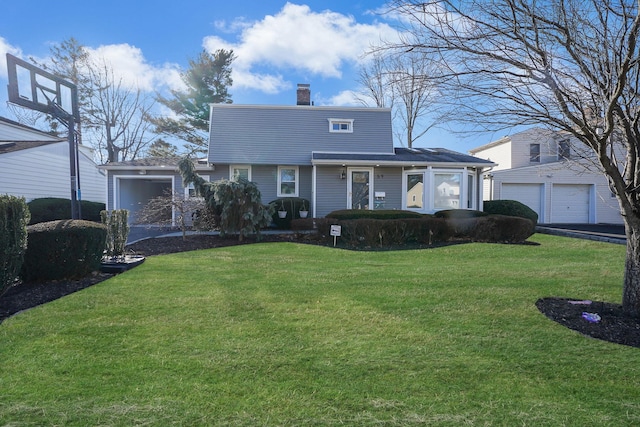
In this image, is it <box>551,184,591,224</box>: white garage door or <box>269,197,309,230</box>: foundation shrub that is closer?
<box>269,197,309,230</box>: foundation shrub

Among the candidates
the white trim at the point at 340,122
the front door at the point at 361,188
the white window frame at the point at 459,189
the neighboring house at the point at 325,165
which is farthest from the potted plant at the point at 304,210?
the white window frame at the point at 459,189

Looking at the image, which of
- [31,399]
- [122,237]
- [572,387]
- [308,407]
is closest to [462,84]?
[572,387]

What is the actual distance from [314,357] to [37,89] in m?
10.6

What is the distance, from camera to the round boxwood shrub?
14.9 meters

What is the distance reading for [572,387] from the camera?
265 cm

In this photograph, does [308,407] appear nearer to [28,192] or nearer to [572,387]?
[572,387]

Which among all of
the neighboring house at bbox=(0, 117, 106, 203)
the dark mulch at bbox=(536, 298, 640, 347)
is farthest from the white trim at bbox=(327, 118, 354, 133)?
the neighboring house at bbox=(0, 117, 106, 203)

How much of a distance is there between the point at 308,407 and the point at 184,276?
4.63m

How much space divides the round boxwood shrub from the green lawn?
9.98 m

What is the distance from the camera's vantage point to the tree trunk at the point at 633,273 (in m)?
4.19

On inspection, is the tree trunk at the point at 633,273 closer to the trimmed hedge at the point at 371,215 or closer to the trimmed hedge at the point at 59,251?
the trimmed hedge at the point at 59,251

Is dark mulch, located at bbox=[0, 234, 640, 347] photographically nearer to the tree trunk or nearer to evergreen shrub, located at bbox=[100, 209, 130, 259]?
the tree trunk

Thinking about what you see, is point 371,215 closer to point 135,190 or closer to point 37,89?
point 37,89

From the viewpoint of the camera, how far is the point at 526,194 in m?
19.8
